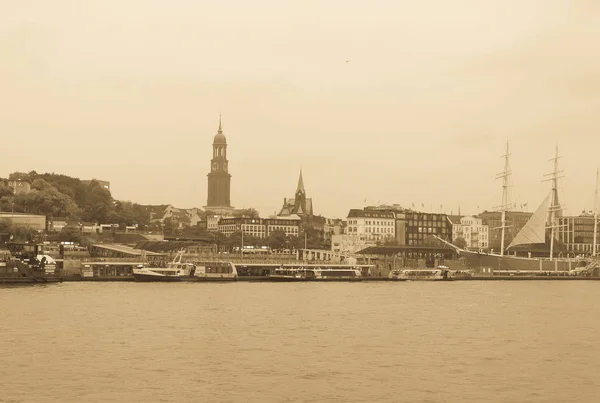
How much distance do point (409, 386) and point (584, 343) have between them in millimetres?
10988

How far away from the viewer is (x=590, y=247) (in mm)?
150250

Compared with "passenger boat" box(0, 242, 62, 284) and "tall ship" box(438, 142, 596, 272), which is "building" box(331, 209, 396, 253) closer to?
"tall ship" box(438, 142, 596, 272)

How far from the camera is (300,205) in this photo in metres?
160

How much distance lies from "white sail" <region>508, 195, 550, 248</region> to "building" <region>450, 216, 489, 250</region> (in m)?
41.0

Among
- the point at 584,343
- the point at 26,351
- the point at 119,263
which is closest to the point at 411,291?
the point at 119,263

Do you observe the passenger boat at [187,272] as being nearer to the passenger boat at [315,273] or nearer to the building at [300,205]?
the passenger boat at [315,273]

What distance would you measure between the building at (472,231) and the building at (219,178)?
165 feet

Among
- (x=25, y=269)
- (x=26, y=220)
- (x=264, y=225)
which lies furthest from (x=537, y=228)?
(x=25, y=269)

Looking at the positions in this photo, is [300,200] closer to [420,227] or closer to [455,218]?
[455,218]

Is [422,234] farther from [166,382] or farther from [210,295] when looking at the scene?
[166,382]

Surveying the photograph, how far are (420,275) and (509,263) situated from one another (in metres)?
23.5

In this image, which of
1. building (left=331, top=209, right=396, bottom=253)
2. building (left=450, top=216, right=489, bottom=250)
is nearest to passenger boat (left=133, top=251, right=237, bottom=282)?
building (left=331, top=209, right=396, bottom=253)

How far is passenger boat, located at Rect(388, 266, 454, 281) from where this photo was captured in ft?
268

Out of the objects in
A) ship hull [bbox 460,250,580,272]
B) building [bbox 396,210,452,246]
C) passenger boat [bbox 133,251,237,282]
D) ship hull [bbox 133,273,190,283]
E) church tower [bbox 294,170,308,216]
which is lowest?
ship hull [bbox 133,273,190,283]
